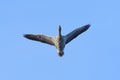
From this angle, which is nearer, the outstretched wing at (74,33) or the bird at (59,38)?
the bird at (59,38)

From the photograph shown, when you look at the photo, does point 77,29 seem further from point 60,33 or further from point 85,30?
point 60,33

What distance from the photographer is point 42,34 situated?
74938mm

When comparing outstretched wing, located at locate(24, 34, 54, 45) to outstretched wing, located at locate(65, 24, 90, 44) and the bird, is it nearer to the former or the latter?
the bird

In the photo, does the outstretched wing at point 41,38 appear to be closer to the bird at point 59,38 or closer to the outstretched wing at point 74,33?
the bird at point 59,38

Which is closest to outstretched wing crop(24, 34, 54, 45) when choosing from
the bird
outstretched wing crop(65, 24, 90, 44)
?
the bird

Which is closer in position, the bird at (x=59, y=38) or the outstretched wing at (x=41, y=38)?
the bird at (x=59, y=38)

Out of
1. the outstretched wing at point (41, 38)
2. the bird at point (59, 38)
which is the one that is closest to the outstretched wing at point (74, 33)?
the bird at point (59, 38)

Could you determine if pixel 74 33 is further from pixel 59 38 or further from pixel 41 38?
pixel 59 38

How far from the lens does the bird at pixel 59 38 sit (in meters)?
69.6

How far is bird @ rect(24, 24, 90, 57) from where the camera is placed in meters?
69.6

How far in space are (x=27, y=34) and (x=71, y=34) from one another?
762 cm

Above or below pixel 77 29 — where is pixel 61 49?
below

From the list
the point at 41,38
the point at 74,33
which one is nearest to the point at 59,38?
the point at 41,38

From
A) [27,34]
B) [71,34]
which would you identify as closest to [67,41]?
[71,34]
